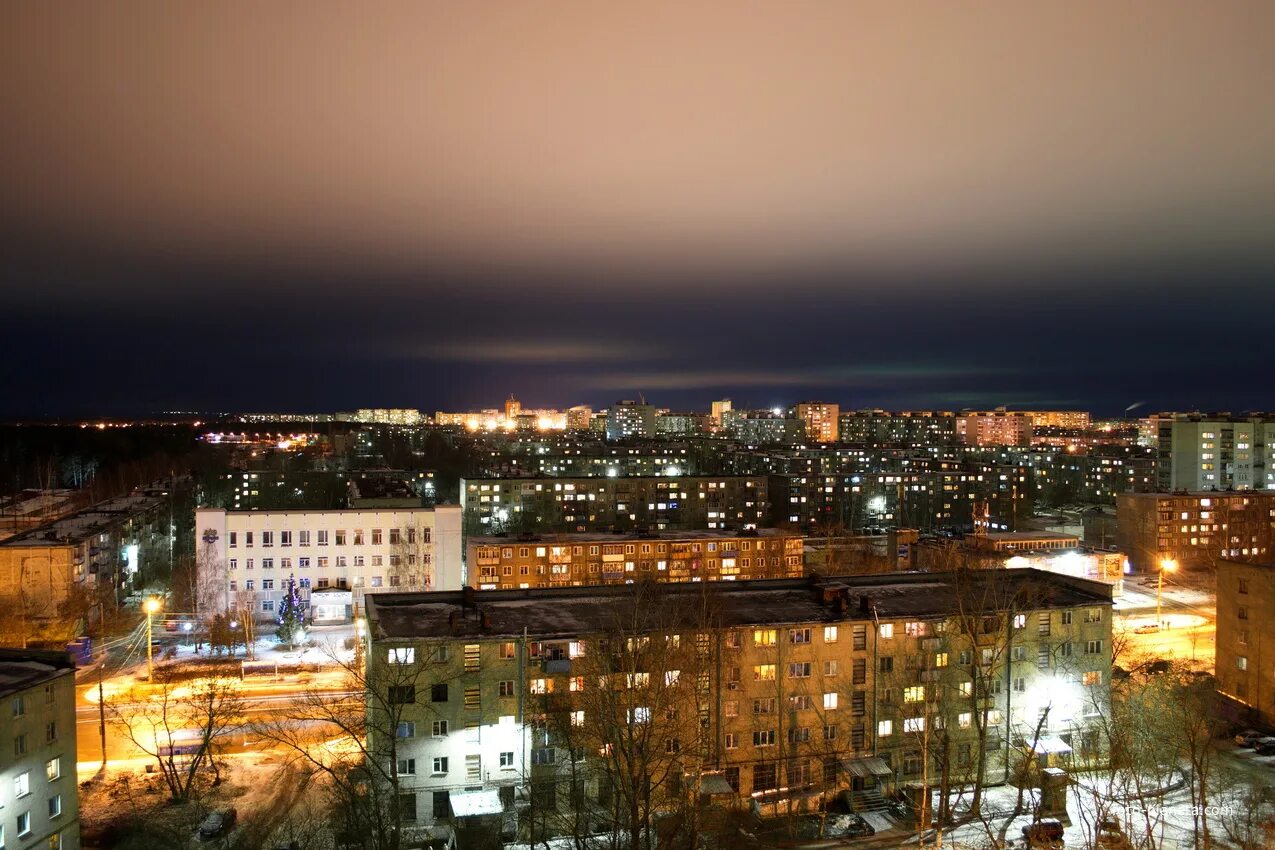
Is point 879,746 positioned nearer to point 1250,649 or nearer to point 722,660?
point 722,660

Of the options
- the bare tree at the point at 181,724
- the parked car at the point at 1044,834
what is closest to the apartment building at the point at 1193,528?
the parked car at the point at 1044,834

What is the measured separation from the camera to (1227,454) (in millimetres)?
46344

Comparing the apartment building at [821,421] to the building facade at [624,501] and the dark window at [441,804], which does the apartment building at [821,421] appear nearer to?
the building facade at [624,501]

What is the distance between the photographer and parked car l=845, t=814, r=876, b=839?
12.8 metres

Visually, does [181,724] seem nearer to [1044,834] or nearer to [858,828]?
[858,828]

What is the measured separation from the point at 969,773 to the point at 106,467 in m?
61.0

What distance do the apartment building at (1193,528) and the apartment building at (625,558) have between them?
15747 millimetres

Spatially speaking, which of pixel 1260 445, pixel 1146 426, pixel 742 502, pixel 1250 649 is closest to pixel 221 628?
pixel 1250 649

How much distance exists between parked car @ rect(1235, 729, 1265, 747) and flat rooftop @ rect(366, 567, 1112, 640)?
3.65 m

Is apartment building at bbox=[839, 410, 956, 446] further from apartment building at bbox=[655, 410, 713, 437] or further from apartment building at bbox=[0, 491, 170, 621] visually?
apartment building at bbox=[0, 491, 170, 621]

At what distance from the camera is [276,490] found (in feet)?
161

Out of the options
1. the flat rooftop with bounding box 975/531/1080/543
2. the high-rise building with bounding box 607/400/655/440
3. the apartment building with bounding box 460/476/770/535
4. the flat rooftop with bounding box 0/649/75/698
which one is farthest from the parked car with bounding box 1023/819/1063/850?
the high-rise building with bounding box 607/400/655/440

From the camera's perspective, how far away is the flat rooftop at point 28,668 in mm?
11500

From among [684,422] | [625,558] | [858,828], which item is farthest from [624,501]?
[684,422]
